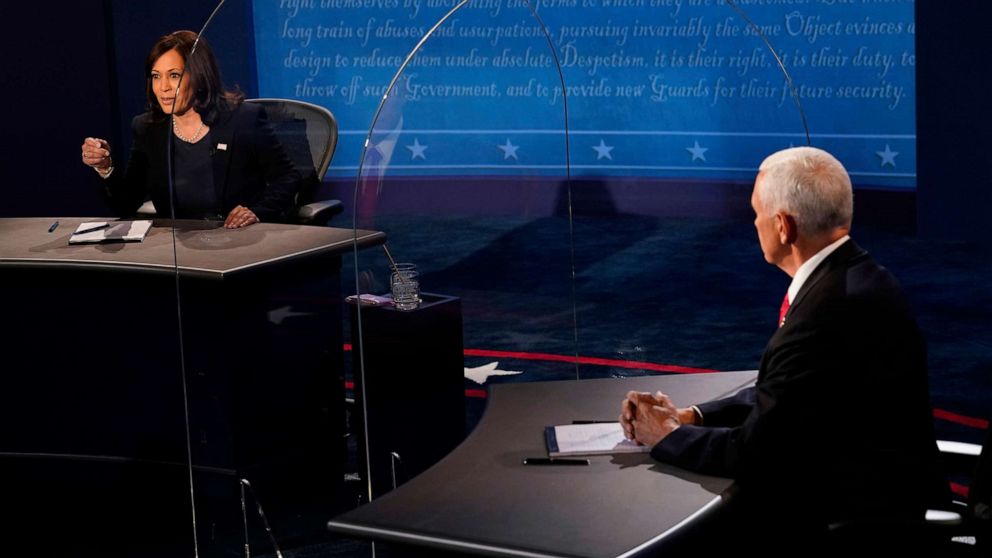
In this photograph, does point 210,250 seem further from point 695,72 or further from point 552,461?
point 695,72

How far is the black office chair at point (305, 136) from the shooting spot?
3412mm

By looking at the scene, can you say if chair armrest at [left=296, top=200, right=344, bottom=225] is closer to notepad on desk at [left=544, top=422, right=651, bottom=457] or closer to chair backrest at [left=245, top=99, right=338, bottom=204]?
chair backrest at [left=245, top=99, right=338, bottom=204]

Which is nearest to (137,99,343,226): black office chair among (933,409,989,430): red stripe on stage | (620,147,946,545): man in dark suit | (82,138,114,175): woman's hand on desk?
(82,138,114,175): woman's hand on desk

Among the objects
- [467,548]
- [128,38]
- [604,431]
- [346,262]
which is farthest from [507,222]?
[128,38]

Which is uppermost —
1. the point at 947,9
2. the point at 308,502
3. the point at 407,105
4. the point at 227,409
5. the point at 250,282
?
the point at 947,9

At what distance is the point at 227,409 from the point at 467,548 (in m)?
1.87

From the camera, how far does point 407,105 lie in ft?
10.5

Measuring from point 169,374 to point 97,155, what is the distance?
816mm

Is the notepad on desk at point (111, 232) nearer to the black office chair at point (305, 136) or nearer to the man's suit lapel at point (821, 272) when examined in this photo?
the black office chair at point (305, 136)

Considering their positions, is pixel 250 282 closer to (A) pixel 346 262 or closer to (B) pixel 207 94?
(A) pixel 346 262

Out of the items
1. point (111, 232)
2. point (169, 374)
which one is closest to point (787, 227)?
point (169, 374)


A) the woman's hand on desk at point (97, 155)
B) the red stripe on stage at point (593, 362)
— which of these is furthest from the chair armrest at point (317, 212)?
the red stripe on stage at point (593, 362)

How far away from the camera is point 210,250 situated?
364 centimetres

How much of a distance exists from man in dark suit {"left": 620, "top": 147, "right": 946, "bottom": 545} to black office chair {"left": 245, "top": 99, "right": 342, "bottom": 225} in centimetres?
149
